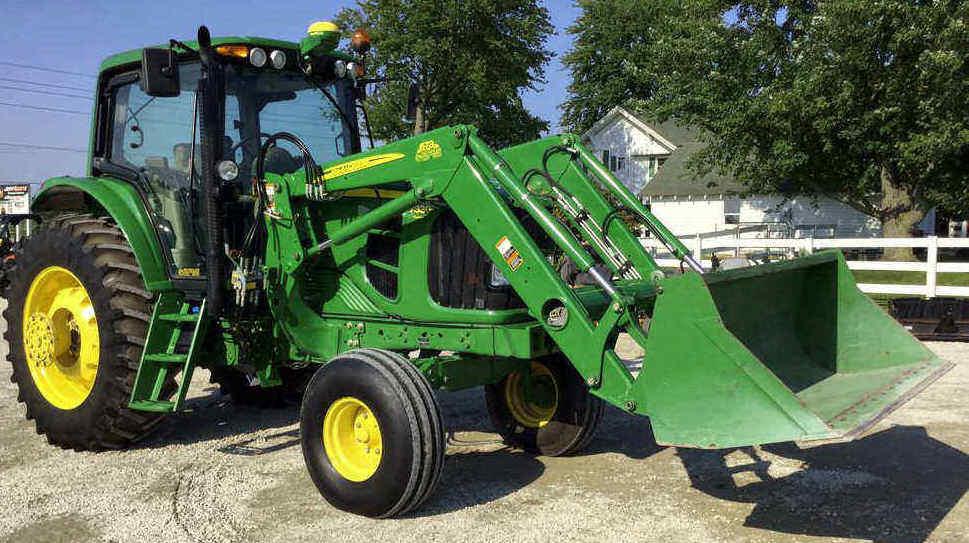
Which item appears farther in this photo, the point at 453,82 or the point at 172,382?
the point at 453,82

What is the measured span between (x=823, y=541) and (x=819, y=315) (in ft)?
4.79

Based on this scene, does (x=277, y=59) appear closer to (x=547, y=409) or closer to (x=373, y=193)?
(x=373, y=193)

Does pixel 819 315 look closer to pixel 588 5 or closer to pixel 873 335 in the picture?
pixel 873 335

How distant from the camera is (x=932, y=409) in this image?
6551 millimetres

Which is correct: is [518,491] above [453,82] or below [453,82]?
below

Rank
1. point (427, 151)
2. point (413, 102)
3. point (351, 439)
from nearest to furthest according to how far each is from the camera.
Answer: point (351, 439)
point (427, 151)
point (413, 102)

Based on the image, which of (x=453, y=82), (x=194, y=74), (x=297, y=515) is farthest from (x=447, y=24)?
(x=297, y=515)

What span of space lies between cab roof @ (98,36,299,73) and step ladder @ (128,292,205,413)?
1.64 meters

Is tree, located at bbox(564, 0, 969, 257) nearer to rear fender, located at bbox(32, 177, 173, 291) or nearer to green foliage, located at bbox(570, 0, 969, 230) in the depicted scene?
green foliage, located at bbox(570, 0, 969, 230)

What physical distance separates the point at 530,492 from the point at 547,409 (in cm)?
97

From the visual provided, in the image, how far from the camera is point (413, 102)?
6.06 meters

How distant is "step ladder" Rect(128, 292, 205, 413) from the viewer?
5293 mm

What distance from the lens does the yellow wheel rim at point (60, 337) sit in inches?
228

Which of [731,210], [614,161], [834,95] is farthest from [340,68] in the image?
[614,161]
